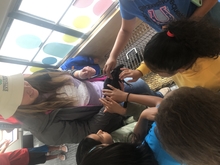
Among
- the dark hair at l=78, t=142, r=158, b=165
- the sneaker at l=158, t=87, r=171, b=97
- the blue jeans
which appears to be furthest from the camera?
the sneaker at l=158, t=87, r=171, b=97

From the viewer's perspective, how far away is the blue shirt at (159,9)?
810 millimetres

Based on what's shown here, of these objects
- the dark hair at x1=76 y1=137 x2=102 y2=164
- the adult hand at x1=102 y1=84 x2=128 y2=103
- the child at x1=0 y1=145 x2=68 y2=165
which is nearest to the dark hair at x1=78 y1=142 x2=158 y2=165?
the dark hair at x1=76 y1=137 x2=102 y2=164

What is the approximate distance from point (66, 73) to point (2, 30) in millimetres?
823

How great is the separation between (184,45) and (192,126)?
1.02 feet

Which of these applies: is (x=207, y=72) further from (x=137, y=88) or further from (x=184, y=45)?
(x=137, y=88)

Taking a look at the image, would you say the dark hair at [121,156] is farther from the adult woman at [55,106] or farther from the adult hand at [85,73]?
the adult hand at [85,73]

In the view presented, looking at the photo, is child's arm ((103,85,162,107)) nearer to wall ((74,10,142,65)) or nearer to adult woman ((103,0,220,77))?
adult woman ((103,0,220,77))

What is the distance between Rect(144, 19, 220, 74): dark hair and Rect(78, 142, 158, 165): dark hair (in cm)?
30

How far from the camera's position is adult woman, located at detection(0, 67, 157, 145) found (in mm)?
A: 901

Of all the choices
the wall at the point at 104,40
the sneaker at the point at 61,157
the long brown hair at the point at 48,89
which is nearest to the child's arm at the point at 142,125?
the long brown hair at the point at 48,89

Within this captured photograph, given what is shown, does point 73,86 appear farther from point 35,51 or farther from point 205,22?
point 35,51

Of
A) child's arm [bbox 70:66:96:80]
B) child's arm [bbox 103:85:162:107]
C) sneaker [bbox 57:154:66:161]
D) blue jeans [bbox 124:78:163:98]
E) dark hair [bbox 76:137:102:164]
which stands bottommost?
sneaker [bbox 57:154:66:161]

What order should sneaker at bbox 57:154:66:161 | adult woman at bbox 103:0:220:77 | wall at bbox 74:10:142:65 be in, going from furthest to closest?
sneaker at bbox 57:154:66:161 → wall at bbox 74:10:142:65 → adult woman at bbox 103:0:220:77

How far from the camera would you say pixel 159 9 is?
0.83 m
